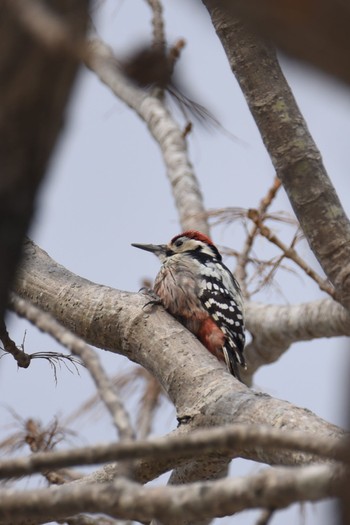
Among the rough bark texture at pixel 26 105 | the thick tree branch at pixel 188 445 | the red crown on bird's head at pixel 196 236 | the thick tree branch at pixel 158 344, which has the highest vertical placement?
the red crown on bird's head at pixel 196 236

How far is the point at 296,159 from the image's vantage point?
8.36ft

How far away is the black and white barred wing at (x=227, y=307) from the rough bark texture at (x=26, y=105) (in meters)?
2.99

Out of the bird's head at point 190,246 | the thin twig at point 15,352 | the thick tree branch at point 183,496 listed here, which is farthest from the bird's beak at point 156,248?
the thick tree branch at point 183,496

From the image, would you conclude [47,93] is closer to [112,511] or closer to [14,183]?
[14,183]

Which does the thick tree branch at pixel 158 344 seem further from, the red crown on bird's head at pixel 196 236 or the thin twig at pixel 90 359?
the red crown on bird's head at pixel 196 236

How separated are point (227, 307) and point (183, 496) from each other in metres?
3.00

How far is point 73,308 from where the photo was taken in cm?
301

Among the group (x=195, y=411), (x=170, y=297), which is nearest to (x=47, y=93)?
(x=195, y=411)

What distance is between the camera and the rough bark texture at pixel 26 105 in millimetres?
1027

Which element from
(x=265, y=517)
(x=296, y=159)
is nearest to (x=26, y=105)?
(x=265, y=517)

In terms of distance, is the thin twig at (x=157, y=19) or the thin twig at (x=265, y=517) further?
the thin twig at (x=157, y=19)

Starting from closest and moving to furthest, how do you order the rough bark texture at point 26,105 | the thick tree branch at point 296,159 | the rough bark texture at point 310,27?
the rough bark texture at point 310,27, the rough bark texture at point 26,105, the thick tree branch at point 296,159

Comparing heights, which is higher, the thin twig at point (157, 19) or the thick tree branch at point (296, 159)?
the thin twig at point (157, 19)

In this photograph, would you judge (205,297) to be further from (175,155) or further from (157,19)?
(157,19)
